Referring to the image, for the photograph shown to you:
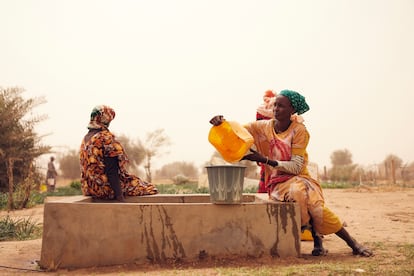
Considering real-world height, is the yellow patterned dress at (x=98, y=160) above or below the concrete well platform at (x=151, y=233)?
above

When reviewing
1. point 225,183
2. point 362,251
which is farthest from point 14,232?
point 362,251

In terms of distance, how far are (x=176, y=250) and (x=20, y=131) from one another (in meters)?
12.9

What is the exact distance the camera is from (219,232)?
450 cm

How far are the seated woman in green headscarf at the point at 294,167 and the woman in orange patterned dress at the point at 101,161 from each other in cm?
148

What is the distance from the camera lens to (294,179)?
4.81 m

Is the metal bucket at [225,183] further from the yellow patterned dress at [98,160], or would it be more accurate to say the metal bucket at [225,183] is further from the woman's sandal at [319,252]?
the yellow patterned dress at [98,160]

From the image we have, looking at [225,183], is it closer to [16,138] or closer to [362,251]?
[362,251]

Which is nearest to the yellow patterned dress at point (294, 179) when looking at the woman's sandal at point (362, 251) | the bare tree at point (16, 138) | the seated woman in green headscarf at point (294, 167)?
the seated woman in green headscarf at point (294, 167)

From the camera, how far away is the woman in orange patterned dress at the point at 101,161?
5.30m

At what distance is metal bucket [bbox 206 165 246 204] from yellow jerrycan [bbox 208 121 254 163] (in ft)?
0.58

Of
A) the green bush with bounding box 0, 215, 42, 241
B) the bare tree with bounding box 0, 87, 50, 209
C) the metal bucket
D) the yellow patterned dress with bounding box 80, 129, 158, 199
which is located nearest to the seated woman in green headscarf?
the metal bucket

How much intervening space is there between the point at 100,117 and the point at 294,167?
2651 millimetres

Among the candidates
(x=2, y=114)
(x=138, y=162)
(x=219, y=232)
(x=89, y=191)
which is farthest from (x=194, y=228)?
(x=138, y=162)

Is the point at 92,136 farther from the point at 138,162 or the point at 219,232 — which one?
the point at 138,162
